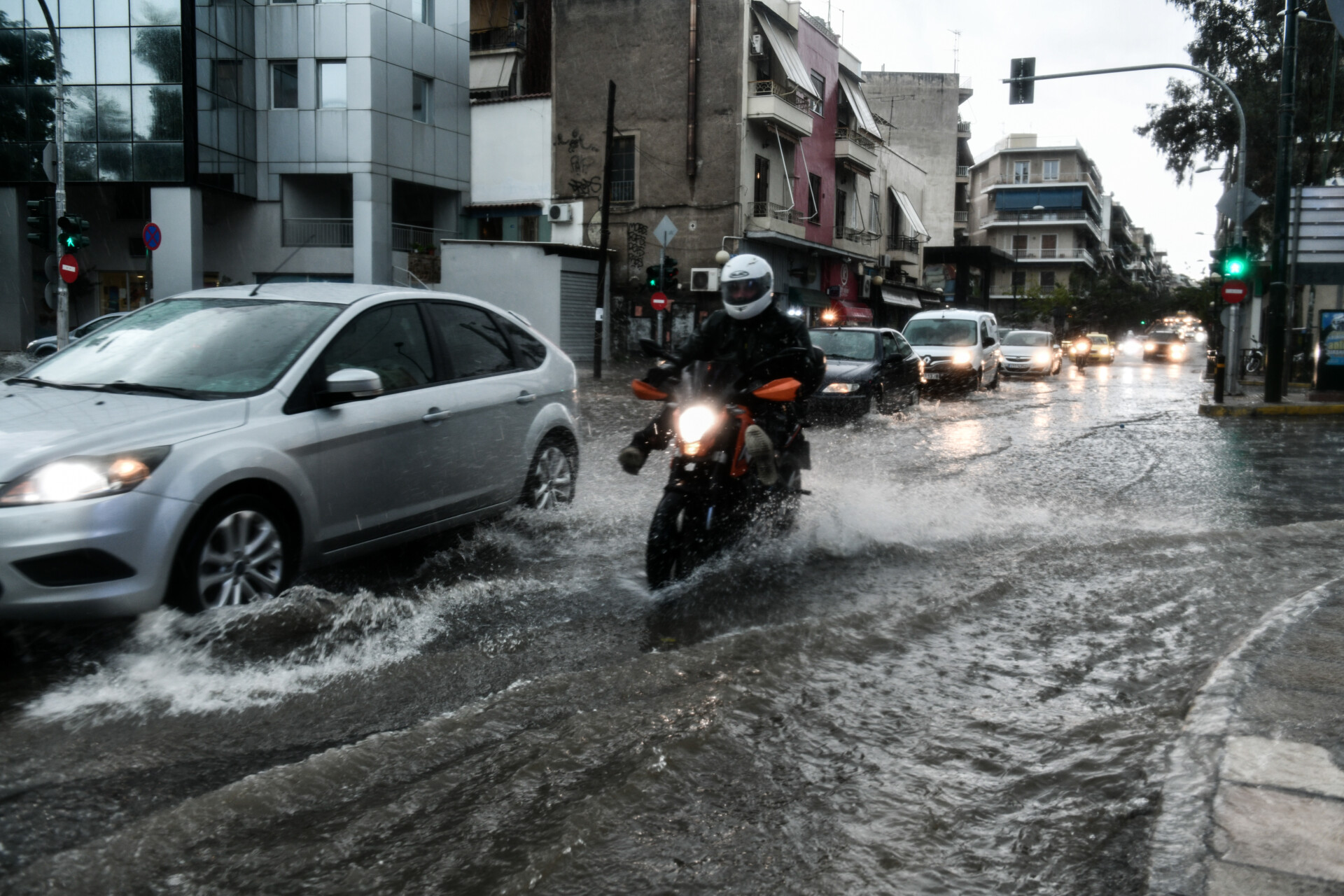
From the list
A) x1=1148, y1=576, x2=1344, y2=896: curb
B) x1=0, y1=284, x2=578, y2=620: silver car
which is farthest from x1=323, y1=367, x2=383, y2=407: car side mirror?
x1=1148, y1=576, x2=1344, y2=896: curb

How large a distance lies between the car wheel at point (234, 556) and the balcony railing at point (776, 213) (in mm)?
31142

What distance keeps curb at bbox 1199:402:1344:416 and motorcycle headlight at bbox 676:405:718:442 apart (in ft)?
51.2

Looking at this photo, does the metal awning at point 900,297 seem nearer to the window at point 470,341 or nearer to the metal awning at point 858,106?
the metal awning at point 858,106

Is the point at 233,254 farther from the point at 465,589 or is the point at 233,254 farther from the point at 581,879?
the point at 581,879

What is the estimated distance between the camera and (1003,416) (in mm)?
18078

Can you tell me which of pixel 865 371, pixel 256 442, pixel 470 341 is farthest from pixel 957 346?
pixel 256 442

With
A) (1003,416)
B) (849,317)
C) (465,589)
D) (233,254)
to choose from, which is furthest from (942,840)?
(849,317)

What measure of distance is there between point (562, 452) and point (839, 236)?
1423 inches

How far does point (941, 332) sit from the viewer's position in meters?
24.1

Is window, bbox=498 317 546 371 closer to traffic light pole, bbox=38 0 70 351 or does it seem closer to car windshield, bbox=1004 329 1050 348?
traffic light pole, bbox=38 0 70 351

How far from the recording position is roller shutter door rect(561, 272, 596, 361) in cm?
3281

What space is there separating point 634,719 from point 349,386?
2203 mm

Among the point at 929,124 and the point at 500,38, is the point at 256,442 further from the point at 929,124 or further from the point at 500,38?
the point at 929,124

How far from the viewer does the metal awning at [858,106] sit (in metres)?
42.2
